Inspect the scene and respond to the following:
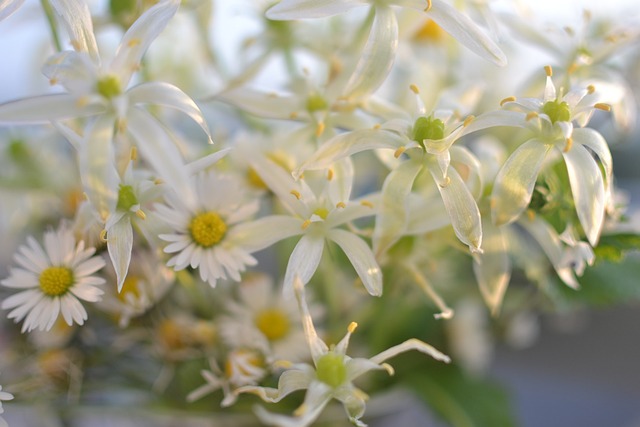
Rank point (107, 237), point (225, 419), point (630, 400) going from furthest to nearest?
point (630, 400) < point (225, 419) < point (107, 237)

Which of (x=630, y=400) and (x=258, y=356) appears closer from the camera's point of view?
(x=258, y=356)

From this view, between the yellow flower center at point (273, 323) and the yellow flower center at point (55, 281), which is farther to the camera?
the yellow flower center at point (273, 323)

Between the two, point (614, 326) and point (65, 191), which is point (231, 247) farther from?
point (614, 326)

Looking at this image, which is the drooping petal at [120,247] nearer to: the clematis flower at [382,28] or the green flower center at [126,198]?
the green flower center at [126,198]

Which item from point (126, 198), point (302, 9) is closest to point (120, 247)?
point (126, 198)

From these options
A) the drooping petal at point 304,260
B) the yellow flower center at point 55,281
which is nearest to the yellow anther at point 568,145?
the drooping petal at point 304,260

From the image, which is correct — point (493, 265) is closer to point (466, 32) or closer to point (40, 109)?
point (466, 32)

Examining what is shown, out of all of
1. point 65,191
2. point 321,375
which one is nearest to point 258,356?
point 321,375
